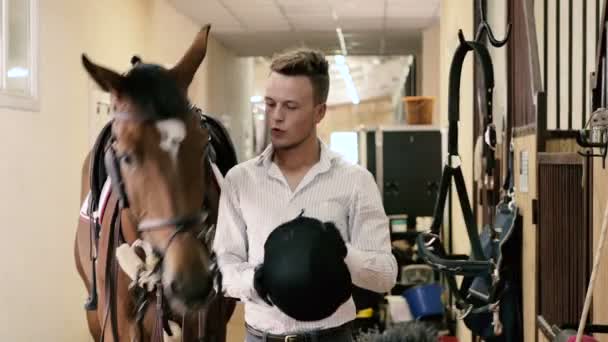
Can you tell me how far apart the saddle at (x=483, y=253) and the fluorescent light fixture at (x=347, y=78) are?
8.57 m

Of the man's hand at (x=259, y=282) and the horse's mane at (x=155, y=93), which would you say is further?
the horse's mane at (x=155, y=93)

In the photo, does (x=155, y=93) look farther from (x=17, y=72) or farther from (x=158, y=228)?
(x=17, y=72)

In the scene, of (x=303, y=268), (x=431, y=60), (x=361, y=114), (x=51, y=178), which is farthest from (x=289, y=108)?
(x=361, y=114)

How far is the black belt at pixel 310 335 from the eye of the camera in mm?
1760

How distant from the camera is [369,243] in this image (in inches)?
69.0

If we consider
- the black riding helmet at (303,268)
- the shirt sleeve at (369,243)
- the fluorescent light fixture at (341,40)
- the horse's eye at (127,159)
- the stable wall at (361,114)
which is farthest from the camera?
the stable wall at (361,114)

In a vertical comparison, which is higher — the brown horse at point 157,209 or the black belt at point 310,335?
the brown horse at point 157,209

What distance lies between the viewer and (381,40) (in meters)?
9.39

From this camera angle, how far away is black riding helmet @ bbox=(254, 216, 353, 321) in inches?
62.7

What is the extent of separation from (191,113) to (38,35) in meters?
3.01

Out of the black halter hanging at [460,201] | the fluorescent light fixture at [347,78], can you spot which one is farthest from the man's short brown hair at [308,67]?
the fluorescent light fixture at [347,78]

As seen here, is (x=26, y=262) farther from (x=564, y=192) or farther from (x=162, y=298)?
(x=564, y=192)

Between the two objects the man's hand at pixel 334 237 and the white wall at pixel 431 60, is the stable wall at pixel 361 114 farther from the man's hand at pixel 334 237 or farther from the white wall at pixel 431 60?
the man's hand at pixel 334 237

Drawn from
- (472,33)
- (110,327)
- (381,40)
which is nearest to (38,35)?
(472,33)
